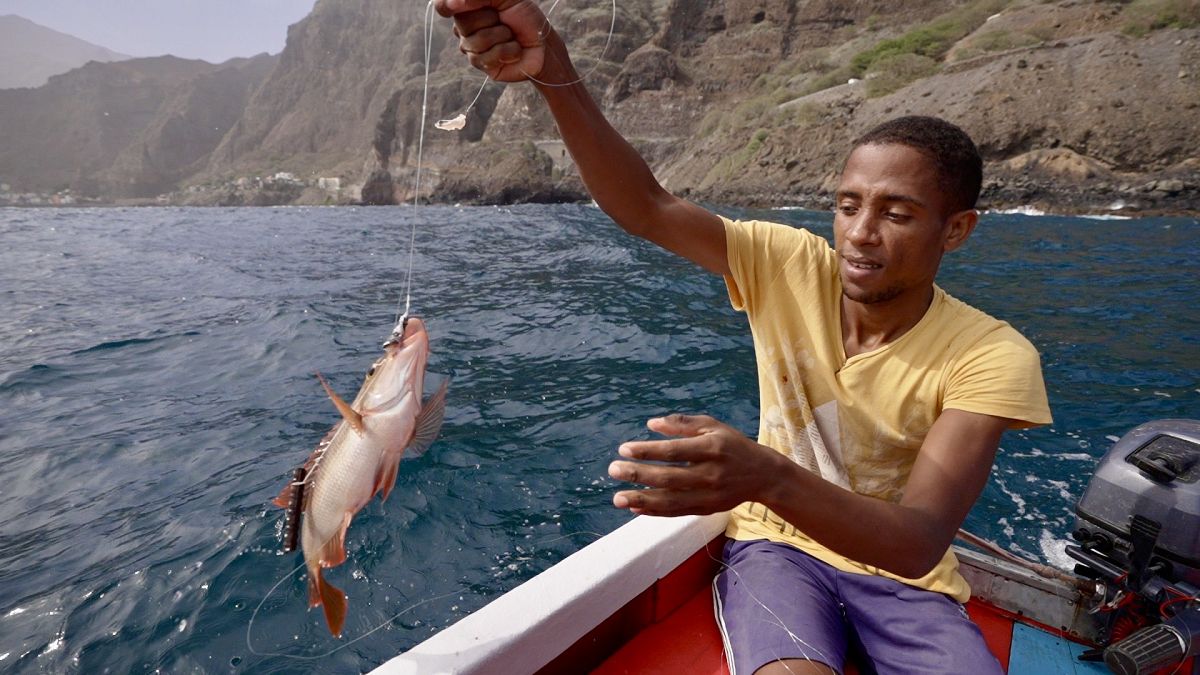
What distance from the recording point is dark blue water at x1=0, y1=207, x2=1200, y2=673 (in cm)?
327

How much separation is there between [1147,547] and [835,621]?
1440 millimetres

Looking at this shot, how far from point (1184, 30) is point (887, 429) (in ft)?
128

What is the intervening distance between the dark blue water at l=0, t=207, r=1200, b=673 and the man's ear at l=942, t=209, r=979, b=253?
2771mm

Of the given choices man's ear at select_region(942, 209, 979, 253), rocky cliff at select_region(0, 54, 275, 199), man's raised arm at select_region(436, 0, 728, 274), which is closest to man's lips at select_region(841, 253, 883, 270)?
man's ear at select_region(942, 209, 979, 253)

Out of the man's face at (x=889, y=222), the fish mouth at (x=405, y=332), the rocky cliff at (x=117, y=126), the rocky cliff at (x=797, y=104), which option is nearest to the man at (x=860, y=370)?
the man's face at (x=889, y=222)

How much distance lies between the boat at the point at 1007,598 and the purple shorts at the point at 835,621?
213 millimetres

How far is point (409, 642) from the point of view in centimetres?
304

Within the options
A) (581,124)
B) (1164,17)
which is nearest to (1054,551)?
(581,124)

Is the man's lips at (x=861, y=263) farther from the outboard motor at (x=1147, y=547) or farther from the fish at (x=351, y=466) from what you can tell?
the outboard motor at (x=1147, y=547)

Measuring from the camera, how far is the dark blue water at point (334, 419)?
10.7 ft

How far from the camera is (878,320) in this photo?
2.20m

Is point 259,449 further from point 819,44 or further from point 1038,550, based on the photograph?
point 819,44

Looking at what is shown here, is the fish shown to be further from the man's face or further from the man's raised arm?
the man's face

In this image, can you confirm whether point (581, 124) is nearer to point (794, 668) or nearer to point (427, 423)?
point (427, 423)
